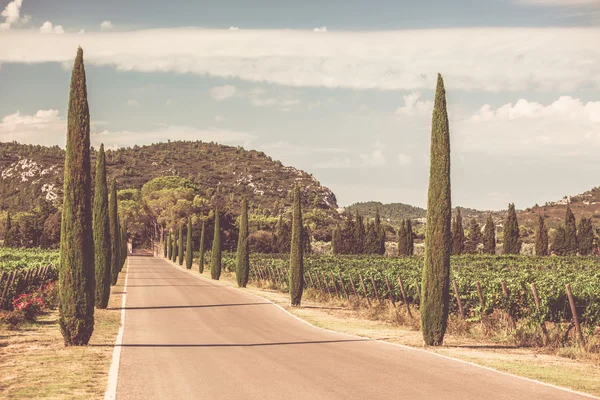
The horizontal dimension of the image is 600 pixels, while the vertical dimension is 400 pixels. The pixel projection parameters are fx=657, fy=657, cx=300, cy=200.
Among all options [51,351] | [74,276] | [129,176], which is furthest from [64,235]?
[129,176]

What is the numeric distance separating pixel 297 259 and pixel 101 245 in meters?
9.03

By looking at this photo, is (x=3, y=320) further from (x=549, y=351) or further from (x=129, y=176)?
(x=129, y=176)

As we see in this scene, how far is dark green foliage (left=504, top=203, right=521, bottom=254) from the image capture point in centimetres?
8531

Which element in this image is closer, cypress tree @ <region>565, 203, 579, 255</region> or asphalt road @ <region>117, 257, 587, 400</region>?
asphalt road @ <region>117, 257, 587, 400</region>

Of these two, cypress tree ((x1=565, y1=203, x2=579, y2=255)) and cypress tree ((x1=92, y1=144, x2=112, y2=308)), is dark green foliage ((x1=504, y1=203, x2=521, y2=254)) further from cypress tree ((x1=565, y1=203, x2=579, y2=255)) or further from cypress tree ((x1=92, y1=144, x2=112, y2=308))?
cypress tree ((x1=92, y1=144, x2=112, y2=308))

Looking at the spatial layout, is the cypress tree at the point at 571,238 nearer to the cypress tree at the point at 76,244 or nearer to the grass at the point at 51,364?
the grass at the point at 51,364

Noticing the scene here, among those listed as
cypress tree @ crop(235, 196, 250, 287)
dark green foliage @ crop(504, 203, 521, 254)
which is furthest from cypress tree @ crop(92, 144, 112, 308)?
dark green foliage @ crop(504, 203, 521, 254)

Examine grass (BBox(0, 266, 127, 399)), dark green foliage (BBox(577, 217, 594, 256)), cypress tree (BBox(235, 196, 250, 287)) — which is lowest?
grass (BBox(0, 266, 127, 399))

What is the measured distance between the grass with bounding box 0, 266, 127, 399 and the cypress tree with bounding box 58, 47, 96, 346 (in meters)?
0.59

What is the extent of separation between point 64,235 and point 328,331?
28.7 ft

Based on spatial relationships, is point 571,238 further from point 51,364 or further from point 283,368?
point 51,364

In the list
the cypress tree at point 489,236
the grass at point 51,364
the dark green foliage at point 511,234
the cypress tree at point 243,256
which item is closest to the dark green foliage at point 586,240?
the dark green foliage at point 511,234

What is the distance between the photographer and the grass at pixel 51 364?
1060 cm

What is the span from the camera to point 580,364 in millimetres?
14656
